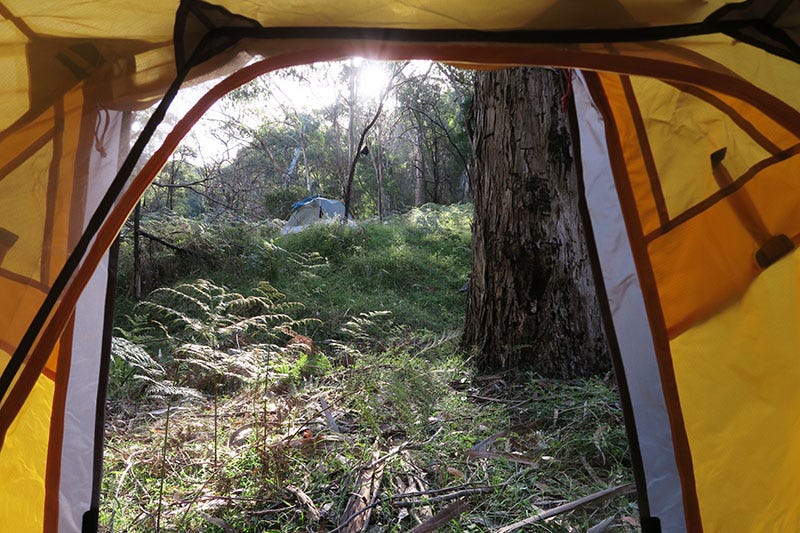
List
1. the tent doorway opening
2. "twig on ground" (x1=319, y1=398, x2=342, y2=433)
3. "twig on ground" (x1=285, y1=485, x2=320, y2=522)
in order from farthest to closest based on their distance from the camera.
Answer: "twig on ground" (x1=319, y1=398, x2=342, y2=433) < the tent doorway opening < "twig on ground" (x1=285, y1=485, x2=320, y2=522)

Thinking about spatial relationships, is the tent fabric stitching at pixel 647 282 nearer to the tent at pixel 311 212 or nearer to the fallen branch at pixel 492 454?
the fallen branch at pixel 492 454

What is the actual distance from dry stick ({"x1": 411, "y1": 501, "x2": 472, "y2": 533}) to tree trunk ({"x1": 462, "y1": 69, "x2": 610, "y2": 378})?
4.34ft

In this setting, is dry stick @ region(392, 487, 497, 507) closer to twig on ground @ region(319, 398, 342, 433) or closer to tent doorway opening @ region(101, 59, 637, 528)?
tent doorway opening @ region(101, 59, 637, 528)

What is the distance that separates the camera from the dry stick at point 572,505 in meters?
1.77

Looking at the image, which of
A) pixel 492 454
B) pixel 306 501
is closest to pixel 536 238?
pixel 492 454

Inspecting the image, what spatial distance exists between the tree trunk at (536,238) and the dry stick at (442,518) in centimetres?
132

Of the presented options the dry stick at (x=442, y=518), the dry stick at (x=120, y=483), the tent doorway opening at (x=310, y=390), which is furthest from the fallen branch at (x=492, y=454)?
the dry stick at (x=120, y=483)

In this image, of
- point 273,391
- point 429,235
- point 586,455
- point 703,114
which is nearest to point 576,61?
point 703,114

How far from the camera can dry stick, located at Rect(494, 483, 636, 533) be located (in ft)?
5.79

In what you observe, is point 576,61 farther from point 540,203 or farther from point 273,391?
point 273,391

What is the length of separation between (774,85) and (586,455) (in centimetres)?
170

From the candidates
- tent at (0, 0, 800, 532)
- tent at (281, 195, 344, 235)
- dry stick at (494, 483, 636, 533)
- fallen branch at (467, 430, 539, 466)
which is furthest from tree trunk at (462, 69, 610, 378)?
tent at (281, 195, 344, 235)

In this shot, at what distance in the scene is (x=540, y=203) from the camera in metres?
3.03

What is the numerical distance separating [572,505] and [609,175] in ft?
3.81
